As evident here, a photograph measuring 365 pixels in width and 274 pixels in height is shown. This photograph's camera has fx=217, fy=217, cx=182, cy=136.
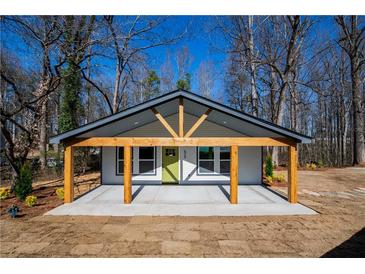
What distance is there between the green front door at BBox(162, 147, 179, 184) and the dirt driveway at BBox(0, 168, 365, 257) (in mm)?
4659

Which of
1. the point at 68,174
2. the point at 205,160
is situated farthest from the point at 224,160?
the point at 68,174

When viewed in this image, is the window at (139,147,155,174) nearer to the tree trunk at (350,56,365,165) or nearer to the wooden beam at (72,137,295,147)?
the wooden beam at (72,137,295,147)

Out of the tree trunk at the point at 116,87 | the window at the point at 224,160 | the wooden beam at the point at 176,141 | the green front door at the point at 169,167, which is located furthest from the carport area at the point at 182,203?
the tree trunk at the point at 116,87

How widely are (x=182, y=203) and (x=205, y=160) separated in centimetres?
372

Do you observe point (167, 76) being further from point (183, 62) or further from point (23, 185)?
point (23, 185)

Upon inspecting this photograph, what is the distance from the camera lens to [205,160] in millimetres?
10984

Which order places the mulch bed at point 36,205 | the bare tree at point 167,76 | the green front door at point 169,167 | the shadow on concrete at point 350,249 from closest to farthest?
1. the shadow on concrete at point 350,249
2. the mulch bed at point 36,205
3. the green front door at point 169,167
4. the bare tree at point 167,76

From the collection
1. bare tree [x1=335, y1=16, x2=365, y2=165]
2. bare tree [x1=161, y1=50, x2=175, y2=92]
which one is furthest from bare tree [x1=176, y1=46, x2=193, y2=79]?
bare tree [x1=335, y1=16, x2=365, y2=165]

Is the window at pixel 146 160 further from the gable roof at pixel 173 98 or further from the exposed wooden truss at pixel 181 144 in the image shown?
the gable roof at pixel 173 98

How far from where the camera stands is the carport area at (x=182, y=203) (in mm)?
6668

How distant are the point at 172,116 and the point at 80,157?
8740mm

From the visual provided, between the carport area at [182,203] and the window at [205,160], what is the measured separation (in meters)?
1.19

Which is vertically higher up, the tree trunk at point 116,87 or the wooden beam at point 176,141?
the tree trunk at point 116,87
